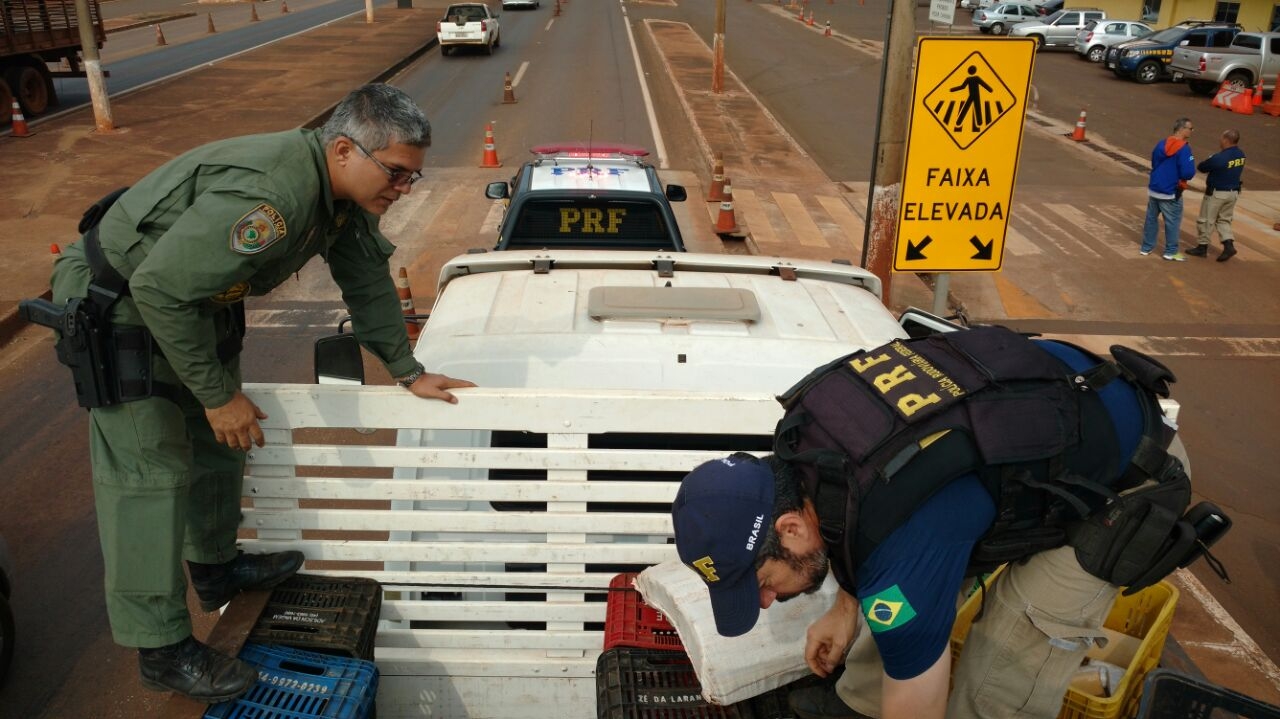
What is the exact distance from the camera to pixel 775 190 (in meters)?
14.8

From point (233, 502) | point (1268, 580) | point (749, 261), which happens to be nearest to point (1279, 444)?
point (1268, 580)

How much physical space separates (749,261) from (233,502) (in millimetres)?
2614

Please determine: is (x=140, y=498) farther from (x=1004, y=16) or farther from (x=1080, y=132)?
(x=1004, y=16)

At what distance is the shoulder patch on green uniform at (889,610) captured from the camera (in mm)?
1981

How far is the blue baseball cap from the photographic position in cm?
198

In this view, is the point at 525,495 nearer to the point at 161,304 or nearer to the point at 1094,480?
the point at 161,304

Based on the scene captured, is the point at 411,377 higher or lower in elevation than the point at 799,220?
higher

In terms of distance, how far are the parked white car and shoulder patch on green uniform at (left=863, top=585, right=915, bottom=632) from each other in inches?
1366

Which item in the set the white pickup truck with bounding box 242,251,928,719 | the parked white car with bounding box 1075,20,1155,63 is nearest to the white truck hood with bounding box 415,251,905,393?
the white pickup truck with bounding box 242,251,928,719

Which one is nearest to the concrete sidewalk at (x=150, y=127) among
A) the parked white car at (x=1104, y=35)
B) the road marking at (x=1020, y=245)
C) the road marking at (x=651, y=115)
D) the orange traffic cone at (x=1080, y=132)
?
the road marking at (x=651, y=115)

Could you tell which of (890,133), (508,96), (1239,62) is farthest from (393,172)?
(1239,62)

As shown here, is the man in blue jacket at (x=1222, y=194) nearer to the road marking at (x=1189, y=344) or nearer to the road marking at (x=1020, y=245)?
the road marking at (x=1020, y=245)

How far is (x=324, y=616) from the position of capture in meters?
2.96

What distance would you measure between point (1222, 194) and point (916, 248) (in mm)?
8005
